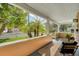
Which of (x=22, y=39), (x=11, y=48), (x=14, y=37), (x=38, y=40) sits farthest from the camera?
(x=38, y=40)

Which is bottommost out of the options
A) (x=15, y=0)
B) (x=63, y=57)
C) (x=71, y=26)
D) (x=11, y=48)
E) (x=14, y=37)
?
(x=63, y=57)

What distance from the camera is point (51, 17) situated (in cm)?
352

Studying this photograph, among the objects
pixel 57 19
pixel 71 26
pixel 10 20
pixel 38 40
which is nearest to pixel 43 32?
pixel 38 40

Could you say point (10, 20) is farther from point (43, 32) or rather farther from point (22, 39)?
point (43, 32)

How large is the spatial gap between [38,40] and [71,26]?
0.90 m

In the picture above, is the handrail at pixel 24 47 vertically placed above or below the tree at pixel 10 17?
below

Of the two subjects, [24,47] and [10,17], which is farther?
[24,47]

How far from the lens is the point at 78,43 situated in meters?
3.37

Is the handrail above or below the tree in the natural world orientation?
below

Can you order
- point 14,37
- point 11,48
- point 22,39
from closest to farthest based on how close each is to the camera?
point 11,48 → point 14,37 → point 22,39

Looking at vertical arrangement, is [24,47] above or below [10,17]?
below

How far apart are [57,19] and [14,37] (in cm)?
116

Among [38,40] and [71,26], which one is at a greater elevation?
[71,26]

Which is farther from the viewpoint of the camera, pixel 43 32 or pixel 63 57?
pixel 43 32
